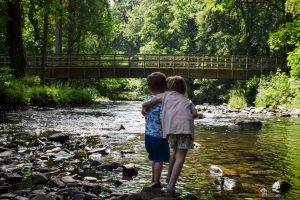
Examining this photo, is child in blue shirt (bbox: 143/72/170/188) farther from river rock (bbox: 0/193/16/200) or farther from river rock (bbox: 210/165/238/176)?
river rock (bbox: 0/193/16/200)

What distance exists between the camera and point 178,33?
53.0 metres

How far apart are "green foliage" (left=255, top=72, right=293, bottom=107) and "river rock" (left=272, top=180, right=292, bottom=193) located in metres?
19.7

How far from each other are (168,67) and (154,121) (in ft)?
93.7

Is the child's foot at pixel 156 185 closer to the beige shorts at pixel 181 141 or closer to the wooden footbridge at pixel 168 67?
the beige shorts at pixel 181 141

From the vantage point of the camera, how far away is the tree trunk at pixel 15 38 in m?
21.7

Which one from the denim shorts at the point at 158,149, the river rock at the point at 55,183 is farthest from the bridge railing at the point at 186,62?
the denim shorts at the point at 158,149

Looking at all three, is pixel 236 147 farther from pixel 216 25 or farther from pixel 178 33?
pixel 178 33

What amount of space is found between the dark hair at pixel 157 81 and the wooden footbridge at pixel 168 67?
91.8ft

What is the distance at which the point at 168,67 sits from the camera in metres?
34.1

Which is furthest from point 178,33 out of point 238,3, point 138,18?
point 138,18

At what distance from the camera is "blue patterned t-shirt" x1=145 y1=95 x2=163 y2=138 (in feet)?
18.7

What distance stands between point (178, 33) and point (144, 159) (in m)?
46.1

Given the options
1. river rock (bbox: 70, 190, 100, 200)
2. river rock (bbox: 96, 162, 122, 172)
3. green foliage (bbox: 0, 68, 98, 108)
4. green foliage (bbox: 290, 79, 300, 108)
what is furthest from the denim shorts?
green foliage (bbox: 290, 79, 300, 108)

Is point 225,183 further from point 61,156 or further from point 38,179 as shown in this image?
point 61,156
